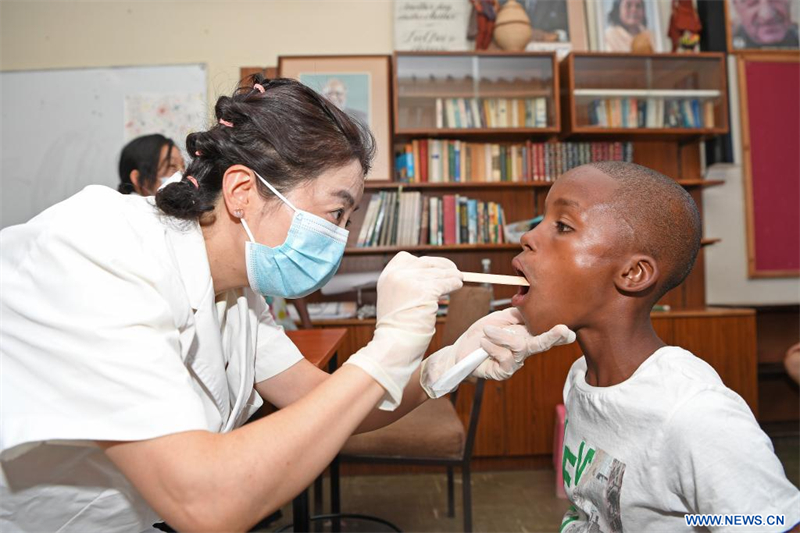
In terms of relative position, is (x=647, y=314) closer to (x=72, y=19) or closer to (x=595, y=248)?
(x=595, y=248)

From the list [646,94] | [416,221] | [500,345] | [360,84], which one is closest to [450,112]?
[360,84]

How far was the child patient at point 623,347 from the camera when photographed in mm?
900

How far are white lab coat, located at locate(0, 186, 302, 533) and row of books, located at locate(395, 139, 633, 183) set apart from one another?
2.56 metres

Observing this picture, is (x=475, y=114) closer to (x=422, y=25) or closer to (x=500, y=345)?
(x=422, y=25)

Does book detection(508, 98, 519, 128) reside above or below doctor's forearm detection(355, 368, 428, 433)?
above

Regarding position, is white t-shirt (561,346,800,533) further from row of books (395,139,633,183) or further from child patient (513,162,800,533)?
row of books (395,139,633,183)

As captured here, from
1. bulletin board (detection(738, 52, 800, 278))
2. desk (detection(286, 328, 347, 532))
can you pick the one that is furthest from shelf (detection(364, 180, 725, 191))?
desk (detection(286, 328, 347, 532))

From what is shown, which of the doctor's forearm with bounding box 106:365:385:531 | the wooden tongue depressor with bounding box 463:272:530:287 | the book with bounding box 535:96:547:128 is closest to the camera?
the doctor's forearm with bounding box 106:365:385:531

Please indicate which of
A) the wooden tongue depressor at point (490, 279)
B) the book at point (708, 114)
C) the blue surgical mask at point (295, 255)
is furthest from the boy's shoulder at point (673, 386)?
the book at point (708, 114)

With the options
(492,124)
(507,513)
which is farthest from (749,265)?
(507,513)

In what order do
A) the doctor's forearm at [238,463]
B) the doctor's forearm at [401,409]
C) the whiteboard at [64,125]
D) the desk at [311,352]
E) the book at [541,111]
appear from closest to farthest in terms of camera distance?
the doctor's forearm at [238,463], the doctor's forearm at [401,409], the desk at [311,352], the book at [541,111], the whiteboard at [64,125]

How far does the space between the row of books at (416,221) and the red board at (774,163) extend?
1862mm

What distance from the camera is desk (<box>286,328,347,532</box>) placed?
1.59 m

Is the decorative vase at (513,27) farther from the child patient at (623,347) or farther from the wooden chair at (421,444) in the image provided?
the child patient at (623,347)
